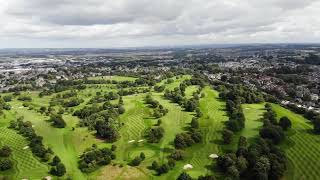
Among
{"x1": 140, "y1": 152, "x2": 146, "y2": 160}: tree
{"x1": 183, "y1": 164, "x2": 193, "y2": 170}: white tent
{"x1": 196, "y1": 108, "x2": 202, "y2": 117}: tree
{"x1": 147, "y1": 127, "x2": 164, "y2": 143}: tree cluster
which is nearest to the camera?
{"x1": 183, "y1": 164, "x2": 193, "y2": 170}: white tent

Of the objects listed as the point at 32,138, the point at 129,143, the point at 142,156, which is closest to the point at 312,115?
the point at 129,143

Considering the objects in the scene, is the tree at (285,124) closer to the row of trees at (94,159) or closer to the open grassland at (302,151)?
the open grassland at (302,151)

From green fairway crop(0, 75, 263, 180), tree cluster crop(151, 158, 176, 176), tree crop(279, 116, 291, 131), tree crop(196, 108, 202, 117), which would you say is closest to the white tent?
green fairway crop(0, 75, 263, 180)

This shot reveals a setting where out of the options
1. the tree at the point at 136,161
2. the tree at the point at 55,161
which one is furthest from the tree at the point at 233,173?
the tree at the point at 55,161

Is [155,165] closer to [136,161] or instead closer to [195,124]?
[136,161]

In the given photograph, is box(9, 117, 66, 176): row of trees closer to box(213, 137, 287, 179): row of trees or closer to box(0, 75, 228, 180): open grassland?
box(0, 75, 228, 180): open grassland

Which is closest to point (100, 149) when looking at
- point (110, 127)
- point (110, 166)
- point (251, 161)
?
point (110, 166)
